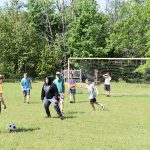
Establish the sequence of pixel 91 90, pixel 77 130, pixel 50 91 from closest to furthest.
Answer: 1. pixel 77 130
2. pixel 50 91
3. pixel 91 90

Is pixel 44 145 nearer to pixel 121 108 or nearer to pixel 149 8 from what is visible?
pixel 121 108

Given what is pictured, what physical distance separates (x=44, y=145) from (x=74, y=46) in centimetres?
4867

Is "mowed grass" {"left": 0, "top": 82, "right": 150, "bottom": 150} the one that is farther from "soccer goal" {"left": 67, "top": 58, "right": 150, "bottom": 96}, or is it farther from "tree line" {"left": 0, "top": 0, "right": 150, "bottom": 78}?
"tree line" {"left": 0, "top": 0, "right": 150, "bottom": 78}

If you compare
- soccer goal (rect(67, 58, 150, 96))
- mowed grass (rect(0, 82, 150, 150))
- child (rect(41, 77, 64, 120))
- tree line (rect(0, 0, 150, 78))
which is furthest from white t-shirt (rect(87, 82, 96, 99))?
tree line (rect(0, 0, 150, 78))

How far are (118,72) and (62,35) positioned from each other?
20.7 m

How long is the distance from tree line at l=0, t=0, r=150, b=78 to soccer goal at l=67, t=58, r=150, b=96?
6028mm

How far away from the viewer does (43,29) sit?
219 feet

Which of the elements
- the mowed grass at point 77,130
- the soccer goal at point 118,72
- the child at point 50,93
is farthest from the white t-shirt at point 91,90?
the soccer goal at point 118,72

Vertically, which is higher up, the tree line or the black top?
the tree line

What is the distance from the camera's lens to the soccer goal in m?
43.0

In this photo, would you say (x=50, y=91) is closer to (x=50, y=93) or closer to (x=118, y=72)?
(x=50, y=93)

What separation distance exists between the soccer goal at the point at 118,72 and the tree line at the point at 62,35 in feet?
19.8

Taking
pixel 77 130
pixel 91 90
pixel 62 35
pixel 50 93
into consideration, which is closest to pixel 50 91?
pixel 50 93

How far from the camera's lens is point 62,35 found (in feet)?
212
